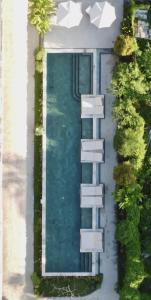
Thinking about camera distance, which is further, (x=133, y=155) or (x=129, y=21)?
(x=129, y=21)

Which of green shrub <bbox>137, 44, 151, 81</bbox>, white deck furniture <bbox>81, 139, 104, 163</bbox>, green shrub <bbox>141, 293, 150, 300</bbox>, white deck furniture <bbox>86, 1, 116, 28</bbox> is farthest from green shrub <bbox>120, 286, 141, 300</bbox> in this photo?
white deck furniture <bbox>86, 1, 116, 28</bbox>

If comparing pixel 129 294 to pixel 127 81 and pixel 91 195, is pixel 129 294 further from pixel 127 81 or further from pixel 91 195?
pixel 127 81

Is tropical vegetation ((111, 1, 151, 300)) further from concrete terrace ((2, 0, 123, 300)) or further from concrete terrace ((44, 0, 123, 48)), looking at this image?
concrete terrace ((2, 0, 123, 300))

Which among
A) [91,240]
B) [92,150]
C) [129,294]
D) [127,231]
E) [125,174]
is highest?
[92,150]

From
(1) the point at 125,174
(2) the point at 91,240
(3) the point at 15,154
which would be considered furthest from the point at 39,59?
(2) the point at 91,240

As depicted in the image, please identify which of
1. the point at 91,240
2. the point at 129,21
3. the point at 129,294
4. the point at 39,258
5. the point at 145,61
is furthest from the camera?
the point at 39,258

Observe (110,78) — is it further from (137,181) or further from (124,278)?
(124,278)

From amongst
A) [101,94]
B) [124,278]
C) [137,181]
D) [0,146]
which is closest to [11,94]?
[0,146]
